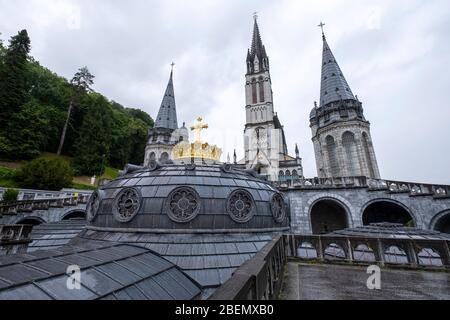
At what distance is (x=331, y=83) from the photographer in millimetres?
33094

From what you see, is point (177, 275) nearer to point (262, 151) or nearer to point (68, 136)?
point (262, 151)

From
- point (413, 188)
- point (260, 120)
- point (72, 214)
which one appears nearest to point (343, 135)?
point (413, 188)

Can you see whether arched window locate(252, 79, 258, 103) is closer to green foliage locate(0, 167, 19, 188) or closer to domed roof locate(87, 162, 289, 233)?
domed roof locate(87, 162, 289, 233)

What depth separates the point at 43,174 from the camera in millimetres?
27797

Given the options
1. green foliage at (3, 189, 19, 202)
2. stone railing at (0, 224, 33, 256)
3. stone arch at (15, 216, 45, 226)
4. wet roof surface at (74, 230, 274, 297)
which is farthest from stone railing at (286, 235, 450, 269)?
green foliage at (3, 189, 19, 202)

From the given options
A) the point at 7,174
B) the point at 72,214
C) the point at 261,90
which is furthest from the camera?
the point at 261,90

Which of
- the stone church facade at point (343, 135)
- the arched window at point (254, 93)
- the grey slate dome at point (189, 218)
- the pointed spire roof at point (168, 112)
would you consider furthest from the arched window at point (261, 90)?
the grey slate dome at point (189, 218)

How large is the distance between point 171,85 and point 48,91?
1132 inches

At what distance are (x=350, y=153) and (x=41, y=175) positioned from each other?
4299 centimetres

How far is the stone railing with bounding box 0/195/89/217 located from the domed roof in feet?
51.7

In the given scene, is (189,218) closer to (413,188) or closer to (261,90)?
(413,188)

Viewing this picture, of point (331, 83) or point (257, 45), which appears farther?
point (257, 45)

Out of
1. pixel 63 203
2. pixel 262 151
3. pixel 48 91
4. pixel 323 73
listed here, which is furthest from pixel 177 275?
pixel 48 91

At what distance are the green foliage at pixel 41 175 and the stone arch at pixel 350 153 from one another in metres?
41.2
